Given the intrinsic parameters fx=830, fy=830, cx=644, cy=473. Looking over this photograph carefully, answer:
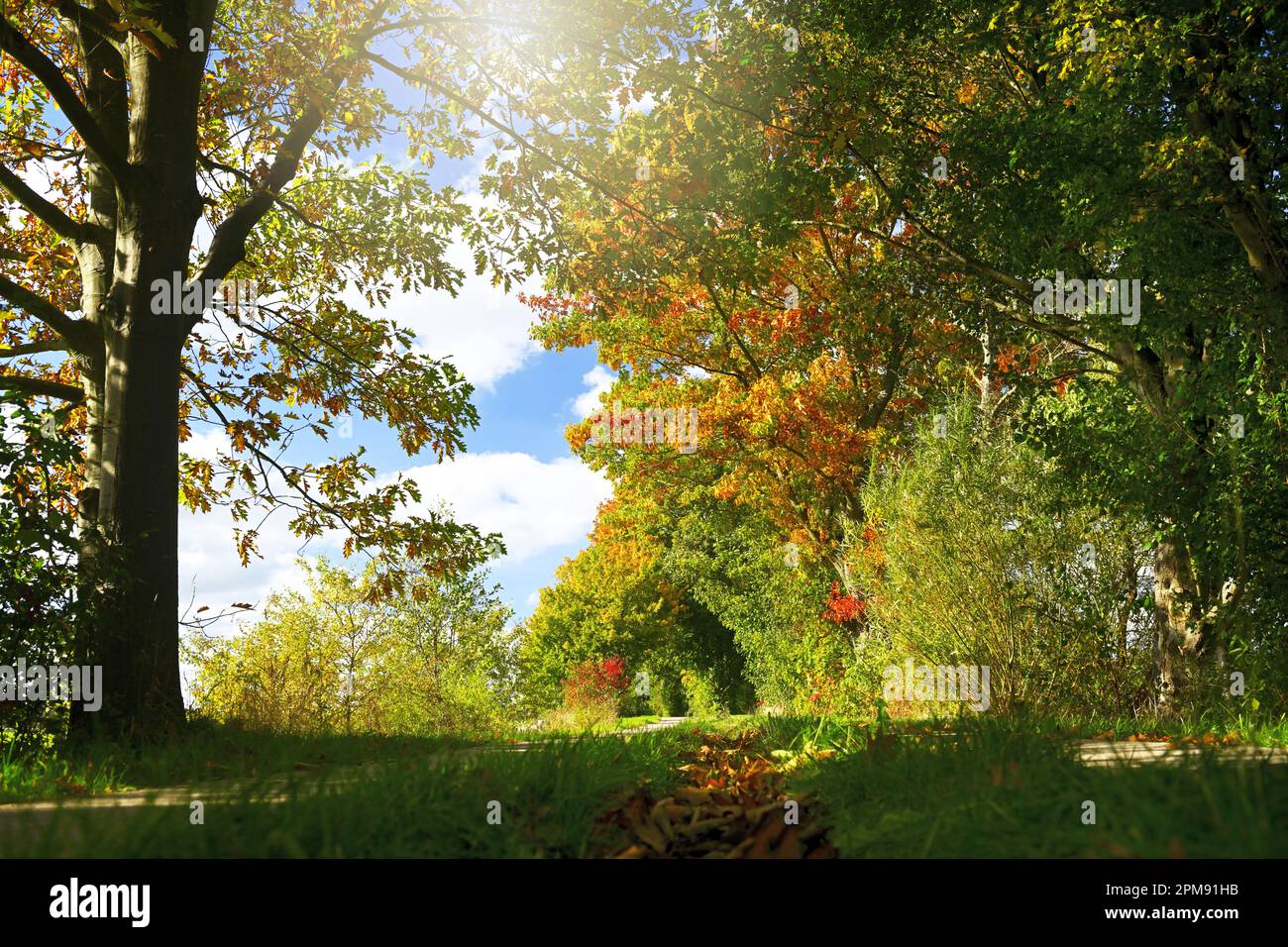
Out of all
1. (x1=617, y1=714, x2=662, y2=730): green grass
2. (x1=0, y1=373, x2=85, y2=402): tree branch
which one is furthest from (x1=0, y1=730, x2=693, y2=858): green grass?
(x1=617, y1=714, x2=662, y2=730): green grass

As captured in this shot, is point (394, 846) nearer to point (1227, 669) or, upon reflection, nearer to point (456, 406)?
point (456, 406)

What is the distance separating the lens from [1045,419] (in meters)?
10.5

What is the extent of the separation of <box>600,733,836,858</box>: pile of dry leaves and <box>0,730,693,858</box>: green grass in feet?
0.46

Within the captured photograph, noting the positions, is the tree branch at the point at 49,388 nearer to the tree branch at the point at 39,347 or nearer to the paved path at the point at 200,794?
the tree branch at the point at 39,347

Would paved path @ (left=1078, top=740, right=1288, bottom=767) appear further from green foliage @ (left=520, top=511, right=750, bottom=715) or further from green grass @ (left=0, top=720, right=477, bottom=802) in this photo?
green foliage @ (left=520, top=511, right=750, bottom=715)

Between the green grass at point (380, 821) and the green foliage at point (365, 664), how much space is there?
420 centimetres

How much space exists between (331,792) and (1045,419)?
31.8 feet

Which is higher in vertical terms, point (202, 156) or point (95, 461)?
point (202, 156)

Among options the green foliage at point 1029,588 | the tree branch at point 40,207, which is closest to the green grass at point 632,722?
the green foliage at point 1029,588

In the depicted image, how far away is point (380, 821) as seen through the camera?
3.15m

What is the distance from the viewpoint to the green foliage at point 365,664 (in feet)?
30.6
